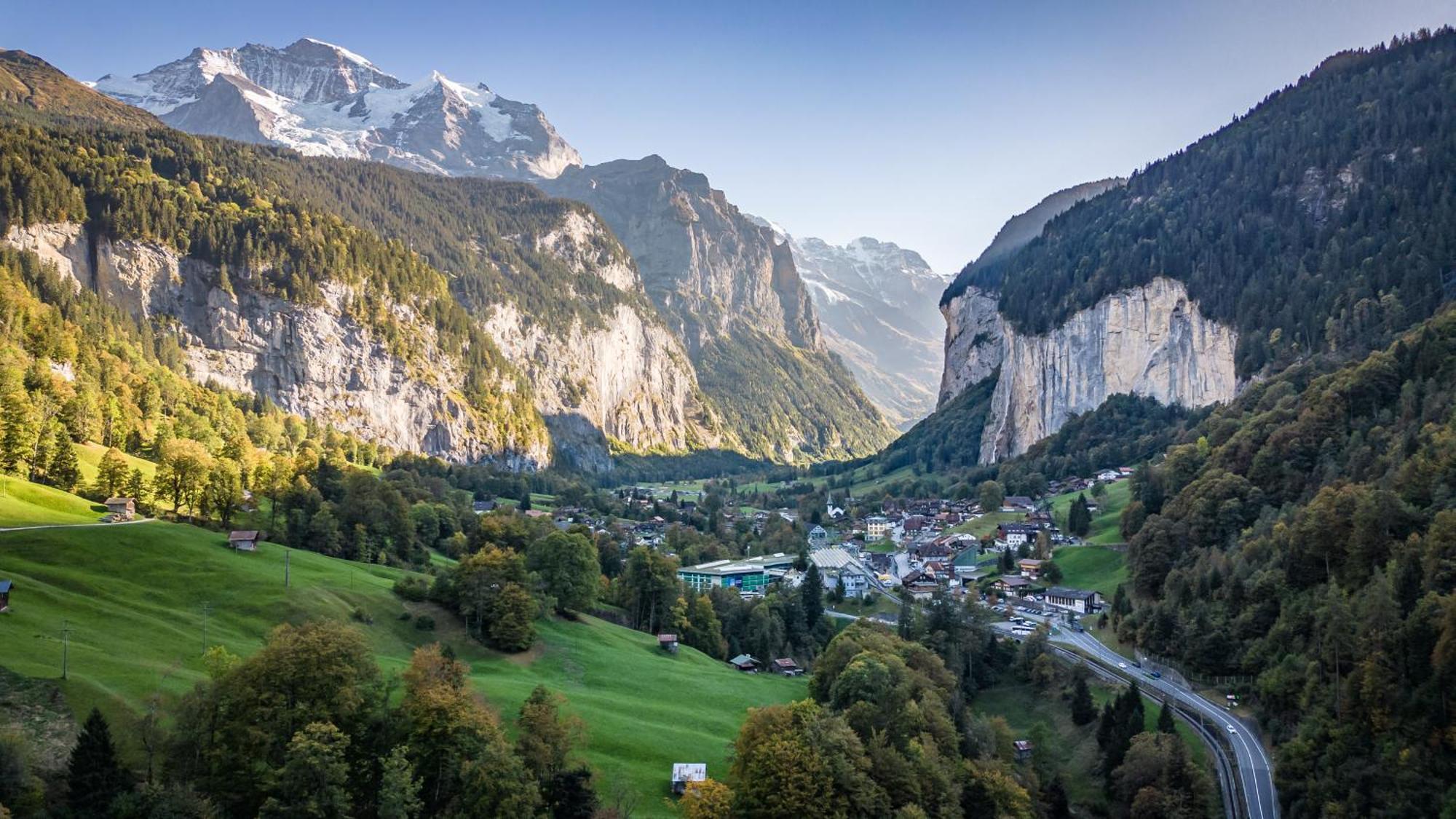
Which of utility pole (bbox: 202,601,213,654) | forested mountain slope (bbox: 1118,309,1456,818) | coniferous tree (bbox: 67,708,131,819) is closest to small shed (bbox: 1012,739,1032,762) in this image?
forested mountain slope (bbox: 1118,309,1456,818)

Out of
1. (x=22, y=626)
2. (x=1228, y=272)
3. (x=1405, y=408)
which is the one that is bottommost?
(x=22, y=626)

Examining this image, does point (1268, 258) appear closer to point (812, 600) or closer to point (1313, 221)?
point (1313, 221)

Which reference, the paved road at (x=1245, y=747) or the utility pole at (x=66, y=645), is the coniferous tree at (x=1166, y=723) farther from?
the utility pole at (x=66, y=645)

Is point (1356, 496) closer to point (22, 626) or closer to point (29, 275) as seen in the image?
point (22, 626)

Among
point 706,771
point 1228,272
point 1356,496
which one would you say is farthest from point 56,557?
point 1228,272

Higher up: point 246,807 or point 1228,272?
point 1228,272

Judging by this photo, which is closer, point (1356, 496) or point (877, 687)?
point (877, 687)

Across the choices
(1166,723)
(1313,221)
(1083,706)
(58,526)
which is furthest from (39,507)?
(1313,221)
